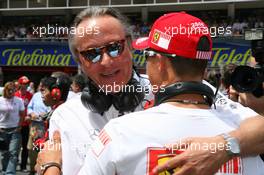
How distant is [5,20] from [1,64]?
171 inches

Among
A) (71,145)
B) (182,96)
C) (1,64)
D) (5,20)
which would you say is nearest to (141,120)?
(182,96)

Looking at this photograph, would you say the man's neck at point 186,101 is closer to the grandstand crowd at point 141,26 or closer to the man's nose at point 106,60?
the man's nose at point 106,60

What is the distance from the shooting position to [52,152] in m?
1.89

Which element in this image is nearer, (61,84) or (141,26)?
(61,84)

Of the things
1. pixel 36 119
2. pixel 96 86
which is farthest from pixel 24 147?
pixel 96 86

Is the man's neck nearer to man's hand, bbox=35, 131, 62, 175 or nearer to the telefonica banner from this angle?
man's hand, bbox=35, 131, 62, 175

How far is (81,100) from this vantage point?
6.40ft

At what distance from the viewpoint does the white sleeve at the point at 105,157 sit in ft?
4.76

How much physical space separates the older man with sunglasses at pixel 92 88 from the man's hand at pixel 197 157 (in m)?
0.52

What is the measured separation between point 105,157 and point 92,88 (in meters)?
0.60

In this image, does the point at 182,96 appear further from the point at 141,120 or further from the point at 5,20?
the point at 5,20

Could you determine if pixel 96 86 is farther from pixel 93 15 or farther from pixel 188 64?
pixel 188 64

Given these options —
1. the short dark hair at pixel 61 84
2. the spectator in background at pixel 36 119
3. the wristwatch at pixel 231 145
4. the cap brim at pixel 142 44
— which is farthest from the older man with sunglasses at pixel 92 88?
the spectator in background at pixel 36 119

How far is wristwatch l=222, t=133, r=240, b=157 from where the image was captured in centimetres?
151
